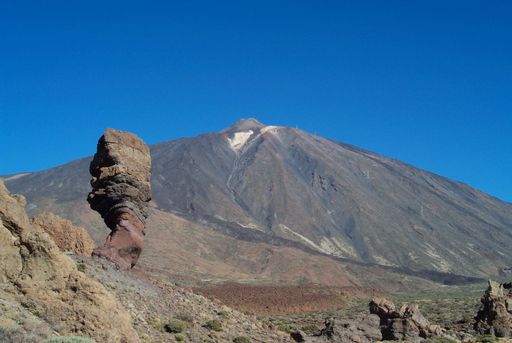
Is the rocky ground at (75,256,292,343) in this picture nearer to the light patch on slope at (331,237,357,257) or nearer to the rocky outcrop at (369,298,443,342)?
the rocky outcrop at (369,298,443,342)

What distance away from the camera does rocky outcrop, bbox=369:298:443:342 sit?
920 inches

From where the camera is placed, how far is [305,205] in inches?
5733

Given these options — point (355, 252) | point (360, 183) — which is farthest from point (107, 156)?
point (360, 183)

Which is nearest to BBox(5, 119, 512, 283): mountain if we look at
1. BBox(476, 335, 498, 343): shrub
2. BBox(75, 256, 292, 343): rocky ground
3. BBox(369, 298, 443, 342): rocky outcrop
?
BBox(369, 298, 443, 342): rocky outcrop

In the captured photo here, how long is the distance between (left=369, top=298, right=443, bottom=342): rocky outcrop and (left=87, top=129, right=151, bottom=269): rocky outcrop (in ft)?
32.9

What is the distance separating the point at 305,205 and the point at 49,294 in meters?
137

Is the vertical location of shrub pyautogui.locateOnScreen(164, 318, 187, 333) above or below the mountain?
below

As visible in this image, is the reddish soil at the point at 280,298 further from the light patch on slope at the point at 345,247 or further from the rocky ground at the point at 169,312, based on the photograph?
the light patch on slope at the point at 345,247

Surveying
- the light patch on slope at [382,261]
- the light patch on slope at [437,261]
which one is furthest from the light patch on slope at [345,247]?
the light patch on slope at [437,261]

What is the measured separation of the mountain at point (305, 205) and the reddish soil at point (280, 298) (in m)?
30.8

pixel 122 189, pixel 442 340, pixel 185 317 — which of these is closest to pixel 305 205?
pixel 442 340

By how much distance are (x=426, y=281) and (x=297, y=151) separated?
92.2 meters

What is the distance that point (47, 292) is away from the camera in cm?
930

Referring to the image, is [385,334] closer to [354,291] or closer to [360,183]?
[354,291]
